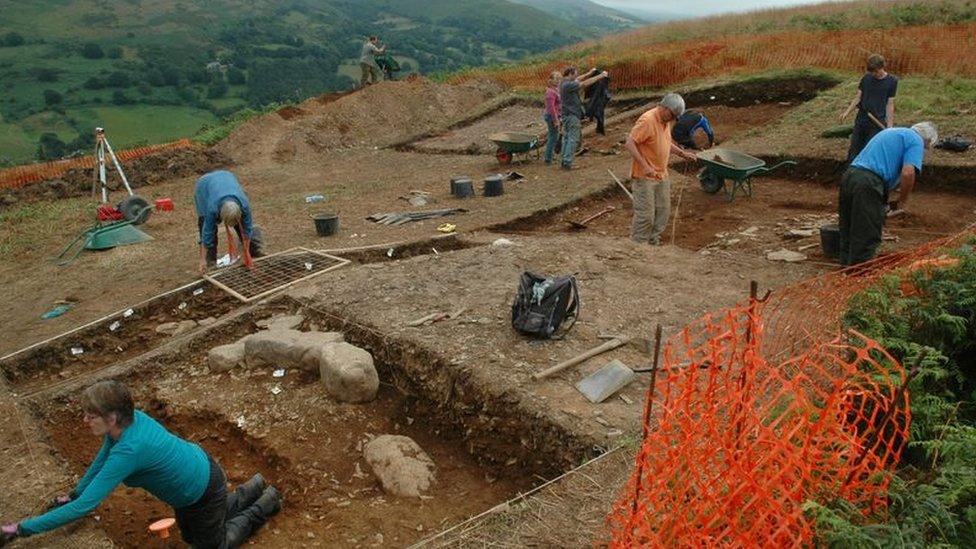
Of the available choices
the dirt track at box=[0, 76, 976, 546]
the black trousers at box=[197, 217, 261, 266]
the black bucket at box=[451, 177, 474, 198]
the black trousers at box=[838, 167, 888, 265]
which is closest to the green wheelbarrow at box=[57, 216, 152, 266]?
the dirt track at box=[0, 76, 976, 546]

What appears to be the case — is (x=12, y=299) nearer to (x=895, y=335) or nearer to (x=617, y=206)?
(x=617, y=206)

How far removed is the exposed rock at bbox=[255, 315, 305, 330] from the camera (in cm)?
665

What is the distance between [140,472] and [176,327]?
3803 mm

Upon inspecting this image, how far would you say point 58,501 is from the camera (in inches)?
159

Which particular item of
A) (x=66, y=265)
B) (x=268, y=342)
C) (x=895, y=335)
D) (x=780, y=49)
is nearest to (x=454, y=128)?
(x=780, y=49)

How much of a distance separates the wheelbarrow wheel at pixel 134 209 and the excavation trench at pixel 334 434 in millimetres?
5081

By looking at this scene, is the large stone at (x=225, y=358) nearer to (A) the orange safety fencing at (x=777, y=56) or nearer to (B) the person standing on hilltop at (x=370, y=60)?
(A) the orange safety fencing at (x=777, y=56)

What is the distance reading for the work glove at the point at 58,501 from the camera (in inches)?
158

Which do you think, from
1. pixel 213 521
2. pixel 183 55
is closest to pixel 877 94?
pixel 213 521

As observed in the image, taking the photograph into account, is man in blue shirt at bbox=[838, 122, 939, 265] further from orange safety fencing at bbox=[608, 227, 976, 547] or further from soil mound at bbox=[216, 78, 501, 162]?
soil mound at bbox=[216, 78, 501, 162]

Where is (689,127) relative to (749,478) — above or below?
below

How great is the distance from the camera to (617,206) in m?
10.6

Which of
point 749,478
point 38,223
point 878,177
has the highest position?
point 878,177

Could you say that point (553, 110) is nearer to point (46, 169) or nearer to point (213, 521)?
point (213, 521)
